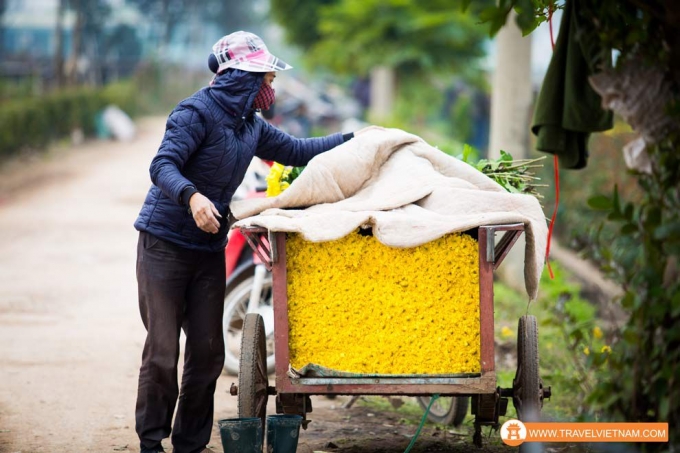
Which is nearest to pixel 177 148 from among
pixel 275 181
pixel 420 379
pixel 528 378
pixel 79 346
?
pixel 275 181

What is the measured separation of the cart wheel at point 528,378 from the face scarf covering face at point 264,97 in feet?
5.26

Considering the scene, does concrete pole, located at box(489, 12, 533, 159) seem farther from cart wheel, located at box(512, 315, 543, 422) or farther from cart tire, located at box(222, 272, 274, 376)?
cart wheel, located at box(512, 315, 543, 422)

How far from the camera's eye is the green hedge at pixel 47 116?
69.9 feet

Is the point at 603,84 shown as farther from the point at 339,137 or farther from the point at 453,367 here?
the point at 339,137

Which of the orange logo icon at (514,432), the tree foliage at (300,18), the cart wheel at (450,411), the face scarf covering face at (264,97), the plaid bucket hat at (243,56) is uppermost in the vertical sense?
the tree foliage at (300,18)

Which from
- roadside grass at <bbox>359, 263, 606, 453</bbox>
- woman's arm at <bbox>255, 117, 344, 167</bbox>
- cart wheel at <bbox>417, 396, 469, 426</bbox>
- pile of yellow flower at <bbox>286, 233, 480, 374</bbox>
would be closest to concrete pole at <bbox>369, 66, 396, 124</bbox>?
roadside grass at <bbox>359, 263, 606, 453</bbox>

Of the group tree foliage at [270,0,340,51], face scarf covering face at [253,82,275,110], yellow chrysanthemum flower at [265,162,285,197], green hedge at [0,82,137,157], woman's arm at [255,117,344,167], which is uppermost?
tree foliage at [270,0,340,51]

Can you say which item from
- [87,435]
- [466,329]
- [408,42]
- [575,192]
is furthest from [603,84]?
[408,42]

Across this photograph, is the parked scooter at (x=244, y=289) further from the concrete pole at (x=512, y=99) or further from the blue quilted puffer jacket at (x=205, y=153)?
the concrete pole at (x=512, y=99)

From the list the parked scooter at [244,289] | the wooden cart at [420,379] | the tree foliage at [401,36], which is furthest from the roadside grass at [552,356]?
the tree foliage at [401,36]

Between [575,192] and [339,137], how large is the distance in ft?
32.3

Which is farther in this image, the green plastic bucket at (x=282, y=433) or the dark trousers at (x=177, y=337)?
the dark trousers at (x=177, y=337)

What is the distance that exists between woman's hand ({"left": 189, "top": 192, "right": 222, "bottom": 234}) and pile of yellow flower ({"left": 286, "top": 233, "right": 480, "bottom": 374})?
34 cm

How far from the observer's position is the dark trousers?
455cm
